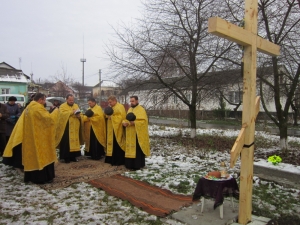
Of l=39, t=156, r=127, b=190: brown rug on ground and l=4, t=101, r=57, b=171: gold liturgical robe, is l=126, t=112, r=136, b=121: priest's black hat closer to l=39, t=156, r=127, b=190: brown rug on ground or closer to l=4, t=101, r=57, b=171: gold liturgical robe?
l=39, t=156, r=127, b=190: brown rug on ground

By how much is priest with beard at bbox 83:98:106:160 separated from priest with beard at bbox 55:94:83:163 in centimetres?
35

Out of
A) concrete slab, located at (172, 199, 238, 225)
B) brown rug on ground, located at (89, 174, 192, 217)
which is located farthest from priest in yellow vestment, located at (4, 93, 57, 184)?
concrete slab, located at (172, 199, 238, 225)

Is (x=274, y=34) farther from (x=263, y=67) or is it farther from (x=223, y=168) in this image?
(x=223, y=168)

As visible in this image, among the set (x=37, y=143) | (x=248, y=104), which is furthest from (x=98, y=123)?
(x=248, y=104)

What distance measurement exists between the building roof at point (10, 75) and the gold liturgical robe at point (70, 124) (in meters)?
27.7

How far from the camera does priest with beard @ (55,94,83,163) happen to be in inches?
292

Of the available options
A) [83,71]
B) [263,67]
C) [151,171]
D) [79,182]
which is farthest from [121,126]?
[83,71]

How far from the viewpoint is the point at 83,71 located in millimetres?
38469

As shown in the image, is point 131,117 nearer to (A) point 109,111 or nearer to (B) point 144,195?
(A) point 109,111

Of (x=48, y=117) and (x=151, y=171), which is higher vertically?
(x=48, y=117)

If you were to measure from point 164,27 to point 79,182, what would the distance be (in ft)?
22.3

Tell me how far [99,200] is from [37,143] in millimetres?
1767

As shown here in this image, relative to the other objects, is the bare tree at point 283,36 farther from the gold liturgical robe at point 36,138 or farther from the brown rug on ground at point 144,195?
the gold liturgical robe at point 36,138

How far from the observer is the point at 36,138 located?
5.52 meters
